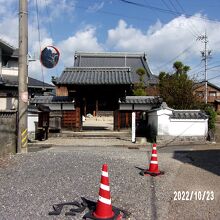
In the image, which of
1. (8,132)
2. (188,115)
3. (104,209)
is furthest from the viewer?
(188,115)

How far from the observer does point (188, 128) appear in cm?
1845

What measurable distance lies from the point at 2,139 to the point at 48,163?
2.46 metres

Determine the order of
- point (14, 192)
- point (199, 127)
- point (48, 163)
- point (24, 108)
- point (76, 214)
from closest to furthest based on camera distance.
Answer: point (76, 214), point (14, 192), point (48, 163), point (24, 108), point (199, 127)

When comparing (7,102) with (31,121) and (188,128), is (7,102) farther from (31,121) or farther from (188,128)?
(188,128)

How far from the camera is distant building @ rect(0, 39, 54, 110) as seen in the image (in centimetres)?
2108

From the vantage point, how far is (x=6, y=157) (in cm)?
1123

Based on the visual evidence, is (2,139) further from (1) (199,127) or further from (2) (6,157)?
(1) (199,127)

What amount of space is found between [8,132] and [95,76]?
1194 cm

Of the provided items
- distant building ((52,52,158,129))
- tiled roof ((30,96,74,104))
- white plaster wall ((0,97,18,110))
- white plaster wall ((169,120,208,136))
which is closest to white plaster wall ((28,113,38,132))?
white plaster wall ((0,97,18,110))

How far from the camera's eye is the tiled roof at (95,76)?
2226 cm

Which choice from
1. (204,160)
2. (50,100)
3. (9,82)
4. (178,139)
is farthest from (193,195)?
(9,82)

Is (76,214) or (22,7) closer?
(76,214)

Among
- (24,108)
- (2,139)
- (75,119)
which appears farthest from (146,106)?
(2,139)

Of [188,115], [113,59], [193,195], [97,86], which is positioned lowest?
[193,195]
